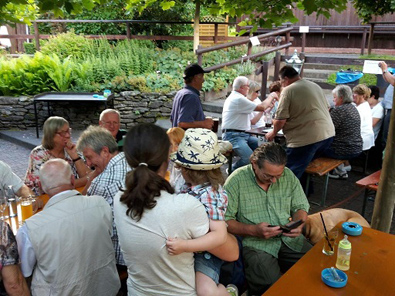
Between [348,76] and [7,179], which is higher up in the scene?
[348,76]

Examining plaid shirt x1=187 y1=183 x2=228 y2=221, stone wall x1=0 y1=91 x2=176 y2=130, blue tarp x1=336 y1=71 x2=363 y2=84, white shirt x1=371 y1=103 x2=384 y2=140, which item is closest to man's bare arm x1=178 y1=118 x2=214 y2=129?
plaid shirt x1=187 y1=183 x2=228 y2=221

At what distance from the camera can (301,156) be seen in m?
4.84

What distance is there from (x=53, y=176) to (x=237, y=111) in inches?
143

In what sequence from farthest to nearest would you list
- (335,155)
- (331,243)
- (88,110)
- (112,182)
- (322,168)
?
1. (88,110)
2. (335,155)
3. (322,168)
4. (112,182)
5. (331,243)

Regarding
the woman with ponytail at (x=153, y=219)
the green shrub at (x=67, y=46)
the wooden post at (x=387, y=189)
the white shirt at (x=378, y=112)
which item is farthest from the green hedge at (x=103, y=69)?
the woman with ponytail at (x=153, y=219)

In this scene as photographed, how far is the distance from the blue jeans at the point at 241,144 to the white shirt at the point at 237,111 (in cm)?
11

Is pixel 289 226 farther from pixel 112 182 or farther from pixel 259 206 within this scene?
pixel 112 182

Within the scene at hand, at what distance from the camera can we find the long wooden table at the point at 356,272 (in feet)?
6.76

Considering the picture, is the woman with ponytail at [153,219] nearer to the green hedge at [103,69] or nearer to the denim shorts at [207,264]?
the denim shorts at [207,264]

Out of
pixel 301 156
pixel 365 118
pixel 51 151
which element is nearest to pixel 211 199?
pixel 51 151

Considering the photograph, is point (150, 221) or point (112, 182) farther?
point (112, 182)

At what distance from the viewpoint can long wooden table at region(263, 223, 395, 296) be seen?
6.76 feet

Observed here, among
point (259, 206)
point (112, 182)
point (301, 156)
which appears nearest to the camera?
point (112, 182)

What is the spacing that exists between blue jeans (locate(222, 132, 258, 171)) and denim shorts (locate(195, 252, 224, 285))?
130 inches
